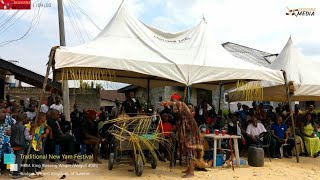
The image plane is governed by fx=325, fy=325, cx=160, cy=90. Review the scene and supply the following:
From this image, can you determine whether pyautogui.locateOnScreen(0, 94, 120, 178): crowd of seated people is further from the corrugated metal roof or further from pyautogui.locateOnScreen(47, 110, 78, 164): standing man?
the corrugated metal roof

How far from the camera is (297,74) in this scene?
10.7m

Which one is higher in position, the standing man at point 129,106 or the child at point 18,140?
the standing man at point 129,106

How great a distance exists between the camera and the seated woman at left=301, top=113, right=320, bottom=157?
10070mm

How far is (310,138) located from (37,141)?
26.3 ft

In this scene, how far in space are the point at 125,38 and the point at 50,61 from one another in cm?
232

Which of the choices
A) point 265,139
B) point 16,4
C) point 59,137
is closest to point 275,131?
point 265,139

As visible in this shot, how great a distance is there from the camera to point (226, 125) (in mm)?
10398

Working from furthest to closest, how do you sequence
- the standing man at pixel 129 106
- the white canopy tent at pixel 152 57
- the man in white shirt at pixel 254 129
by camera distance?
the man in white shirt at pixel 254 129, the standing man at pixel 129 106, the white canopy tent at pixel 152 57

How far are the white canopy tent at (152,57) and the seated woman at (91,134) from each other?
41.3 inches

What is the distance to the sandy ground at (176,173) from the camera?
6.64 metres

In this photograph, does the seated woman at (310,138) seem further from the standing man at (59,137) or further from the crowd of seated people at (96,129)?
the standing man at (59,137)

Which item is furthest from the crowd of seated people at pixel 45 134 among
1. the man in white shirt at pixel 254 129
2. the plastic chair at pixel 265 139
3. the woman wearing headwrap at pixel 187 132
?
the plastic chair at pixel 265 139

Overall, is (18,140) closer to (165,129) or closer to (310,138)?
(165,129)

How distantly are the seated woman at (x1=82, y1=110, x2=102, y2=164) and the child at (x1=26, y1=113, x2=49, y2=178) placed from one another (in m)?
1.23
